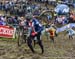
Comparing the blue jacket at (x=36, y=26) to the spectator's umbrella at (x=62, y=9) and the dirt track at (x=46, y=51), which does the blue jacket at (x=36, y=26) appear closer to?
the dirt track at (x=46, y=51)

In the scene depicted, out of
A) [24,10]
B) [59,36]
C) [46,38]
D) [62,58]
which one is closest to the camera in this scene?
[62,58]

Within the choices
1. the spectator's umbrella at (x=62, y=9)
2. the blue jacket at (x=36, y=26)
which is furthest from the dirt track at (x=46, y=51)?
the spectator's umbrella at (x=62, y=9)

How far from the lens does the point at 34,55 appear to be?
11.4 metres

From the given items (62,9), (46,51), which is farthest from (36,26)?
(62,9)

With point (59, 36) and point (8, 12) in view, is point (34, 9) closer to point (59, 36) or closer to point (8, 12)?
point (8, 12)

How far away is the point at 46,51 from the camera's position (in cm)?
1216

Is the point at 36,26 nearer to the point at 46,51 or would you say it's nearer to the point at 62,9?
the point at 46,51

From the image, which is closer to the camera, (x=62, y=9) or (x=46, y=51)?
(x=46, y=51)

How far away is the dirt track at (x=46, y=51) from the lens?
11.2m

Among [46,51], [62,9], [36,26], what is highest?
[36,26]

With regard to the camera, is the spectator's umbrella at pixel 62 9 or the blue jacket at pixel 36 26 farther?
the spectator's umbrella at pixel 62 9

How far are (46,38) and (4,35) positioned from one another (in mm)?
2304

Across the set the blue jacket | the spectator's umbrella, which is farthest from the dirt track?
the spectator's umbrella

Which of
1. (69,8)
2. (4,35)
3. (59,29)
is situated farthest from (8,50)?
(69,8)
